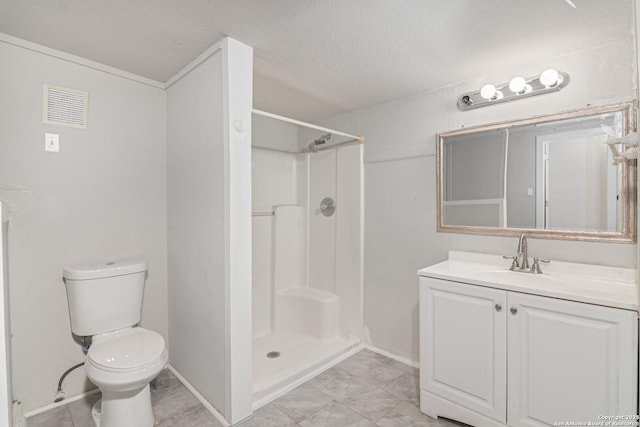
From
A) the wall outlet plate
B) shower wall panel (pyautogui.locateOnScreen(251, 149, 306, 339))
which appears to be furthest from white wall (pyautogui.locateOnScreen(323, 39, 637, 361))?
the wall outlet plate

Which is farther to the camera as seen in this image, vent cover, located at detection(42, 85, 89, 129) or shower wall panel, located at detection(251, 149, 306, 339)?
shower wall panel, located at detection(251, 149, 306, 339)

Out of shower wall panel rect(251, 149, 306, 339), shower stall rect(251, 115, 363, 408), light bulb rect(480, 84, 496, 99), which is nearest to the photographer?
light bulb rect(480, 84, 496, 99)

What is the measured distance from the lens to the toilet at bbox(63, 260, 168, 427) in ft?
5.20

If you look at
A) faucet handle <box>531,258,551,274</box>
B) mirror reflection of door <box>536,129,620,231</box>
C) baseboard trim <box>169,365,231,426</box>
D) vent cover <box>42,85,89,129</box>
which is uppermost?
vent cover <box>42,85,89,129</box>

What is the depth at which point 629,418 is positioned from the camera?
1.30 m

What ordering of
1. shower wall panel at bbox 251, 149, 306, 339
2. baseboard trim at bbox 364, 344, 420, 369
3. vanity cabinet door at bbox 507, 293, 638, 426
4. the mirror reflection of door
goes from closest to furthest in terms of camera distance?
vanity cabinet door at bbox 507, 293, 638, 426 < the mirror reflection of door < baseboard trim at bbox 364, 344, 420, 369 < shower wall panel at bbox 251, 149, 306, 339

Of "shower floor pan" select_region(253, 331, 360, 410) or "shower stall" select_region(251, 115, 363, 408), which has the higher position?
"shower stall" select_region(251, 115, 363, 408)

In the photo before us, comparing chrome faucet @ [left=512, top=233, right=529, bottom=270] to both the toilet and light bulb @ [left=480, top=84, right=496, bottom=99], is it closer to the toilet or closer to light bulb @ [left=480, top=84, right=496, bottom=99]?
Answer: light bulb @ [left=480, top=84, right=496, bottom=99]

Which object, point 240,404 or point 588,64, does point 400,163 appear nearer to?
point 588,64

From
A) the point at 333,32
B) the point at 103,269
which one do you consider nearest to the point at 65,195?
the point at 103,269

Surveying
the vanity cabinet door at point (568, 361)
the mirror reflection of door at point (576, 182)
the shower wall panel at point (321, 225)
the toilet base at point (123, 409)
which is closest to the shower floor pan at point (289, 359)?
the shower wall panel at point (321, 225)

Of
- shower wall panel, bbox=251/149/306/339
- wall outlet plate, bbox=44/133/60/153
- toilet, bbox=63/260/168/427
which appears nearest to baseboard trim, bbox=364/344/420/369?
shower wall panel, bbox=251/149/306/339

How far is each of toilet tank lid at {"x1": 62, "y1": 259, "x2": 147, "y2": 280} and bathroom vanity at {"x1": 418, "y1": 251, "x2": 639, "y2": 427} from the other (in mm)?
1804

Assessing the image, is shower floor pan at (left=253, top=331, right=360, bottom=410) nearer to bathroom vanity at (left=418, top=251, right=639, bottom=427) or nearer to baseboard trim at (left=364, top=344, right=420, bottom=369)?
baseboard trim at (left=364, top=344, right=420, bottom=369)
